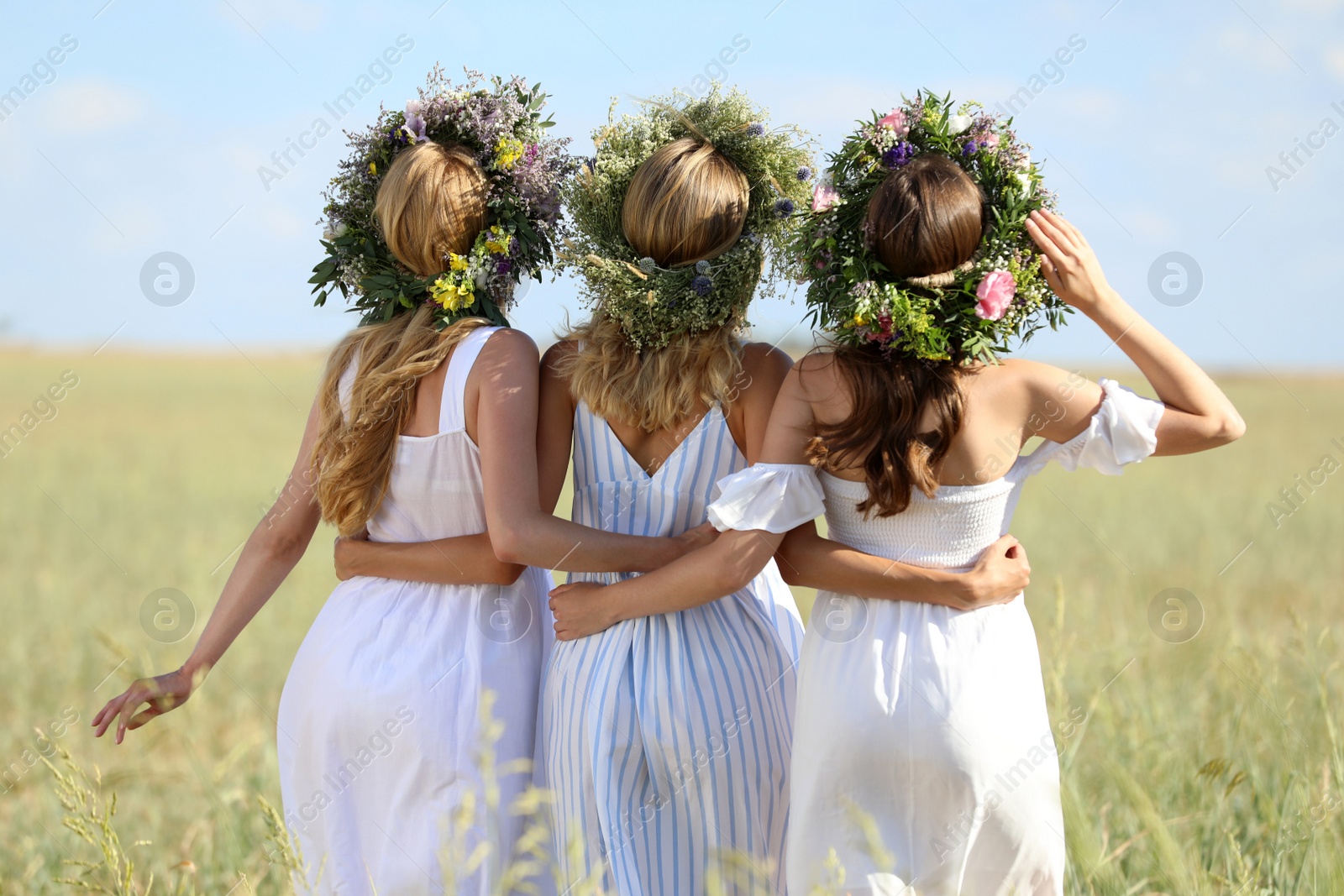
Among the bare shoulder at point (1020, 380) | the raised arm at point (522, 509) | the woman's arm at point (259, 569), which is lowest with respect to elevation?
the woman's arm at point (259, 569)

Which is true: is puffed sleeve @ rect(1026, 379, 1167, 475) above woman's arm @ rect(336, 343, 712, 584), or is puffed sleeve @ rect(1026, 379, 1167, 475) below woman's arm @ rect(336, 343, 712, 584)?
above

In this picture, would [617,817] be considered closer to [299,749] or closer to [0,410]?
[299,749]

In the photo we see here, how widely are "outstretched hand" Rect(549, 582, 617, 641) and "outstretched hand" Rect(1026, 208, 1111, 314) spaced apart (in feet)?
4.60

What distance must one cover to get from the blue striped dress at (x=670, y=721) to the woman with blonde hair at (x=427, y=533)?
0.16m

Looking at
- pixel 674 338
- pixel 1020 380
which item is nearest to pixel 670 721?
pixel 674 338

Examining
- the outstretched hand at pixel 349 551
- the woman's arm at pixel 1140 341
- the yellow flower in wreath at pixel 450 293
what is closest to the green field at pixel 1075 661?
the outstretched hand at pixel 349 551

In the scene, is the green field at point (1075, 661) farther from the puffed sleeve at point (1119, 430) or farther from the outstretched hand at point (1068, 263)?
the outstretched hand at point (1068, 263)

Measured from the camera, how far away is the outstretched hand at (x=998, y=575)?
2646 millimetres

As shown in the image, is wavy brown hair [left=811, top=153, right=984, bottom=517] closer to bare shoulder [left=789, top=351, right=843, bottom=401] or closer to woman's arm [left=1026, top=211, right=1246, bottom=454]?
bare shoulder [left=789, top=351, right=843, bottom=401]

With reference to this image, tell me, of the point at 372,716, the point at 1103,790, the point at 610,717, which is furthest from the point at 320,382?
the point at 1103,790

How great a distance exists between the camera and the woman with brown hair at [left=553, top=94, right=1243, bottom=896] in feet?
8.42

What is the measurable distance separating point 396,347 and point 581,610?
0.90 m

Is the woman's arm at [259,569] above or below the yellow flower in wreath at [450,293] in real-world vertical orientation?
below

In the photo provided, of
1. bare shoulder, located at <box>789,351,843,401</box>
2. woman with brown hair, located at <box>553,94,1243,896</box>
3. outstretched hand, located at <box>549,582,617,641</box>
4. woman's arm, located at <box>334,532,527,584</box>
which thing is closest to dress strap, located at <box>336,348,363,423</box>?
woman's arm, located at <box>334,532,527,584</box>
